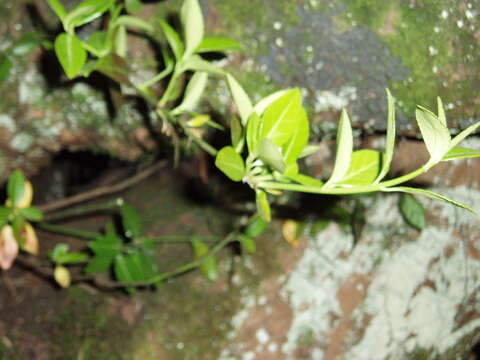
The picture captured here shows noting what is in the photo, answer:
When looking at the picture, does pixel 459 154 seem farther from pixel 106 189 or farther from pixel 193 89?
pixel 106 189

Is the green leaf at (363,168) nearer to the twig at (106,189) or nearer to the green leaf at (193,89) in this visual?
the green leaf at (193,89)

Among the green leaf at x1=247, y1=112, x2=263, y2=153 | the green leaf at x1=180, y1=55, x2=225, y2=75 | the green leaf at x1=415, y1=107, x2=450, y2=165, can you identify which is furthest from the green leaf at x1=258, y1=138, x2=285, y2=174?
the green leaf at x1=180, y1=55, x2=225, y2=75

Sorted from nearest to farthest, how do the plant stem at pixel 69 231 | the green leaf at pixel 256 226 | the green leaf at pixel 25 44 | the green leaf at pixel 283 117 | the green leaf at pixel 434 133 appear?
the green leaf at pixel 434 133 < the green leaf at pixel 283 117 < the green leaf at pixel 25 44 < the green leaf at pixel 256 226 < the plant stem at pixel 69 231

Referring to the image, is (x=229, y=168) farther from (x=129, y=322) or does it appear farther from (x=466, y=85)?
(x=129, y=322)

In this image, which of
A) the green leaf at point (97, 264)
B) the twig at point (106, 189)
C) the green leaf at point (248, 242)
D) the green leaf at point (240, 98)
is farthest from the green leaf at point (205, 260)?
the green leaf at point (240, 98)

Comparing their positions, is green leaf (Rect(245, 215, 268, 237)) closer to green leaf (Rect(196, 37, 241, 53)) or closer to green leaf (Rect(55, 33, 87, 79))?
green leaf (Rect(196, 37, 241, 53))

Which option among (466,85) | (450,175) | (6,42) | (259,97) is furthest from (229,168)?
(6,42)
